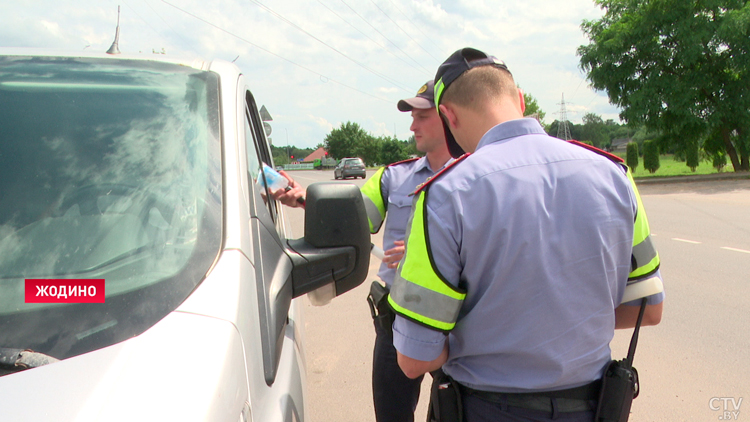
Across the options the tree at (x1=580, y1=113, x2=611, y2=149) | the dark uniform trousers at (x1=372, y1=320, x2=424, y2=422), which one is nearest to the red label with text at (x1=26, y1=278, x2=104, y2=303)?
the dark uniform trousers at (x1=372, y1=320, x2=424, y2=422)

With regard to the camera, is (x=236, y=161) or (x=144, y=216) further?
(x=236, y=161)

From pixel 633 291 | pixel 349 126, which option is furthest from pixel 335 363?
pixel 349 126

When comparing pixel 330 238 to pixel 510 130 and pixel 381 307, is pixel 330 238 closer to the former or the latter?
pixel 510 130

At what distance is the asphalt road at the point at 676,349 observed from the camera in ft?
11.4

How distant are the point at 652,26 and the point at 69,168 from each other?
2511 cm

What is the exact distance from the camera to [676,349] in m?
4.26

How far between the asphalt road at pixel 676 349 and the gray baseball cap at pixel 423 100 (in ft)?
5.00

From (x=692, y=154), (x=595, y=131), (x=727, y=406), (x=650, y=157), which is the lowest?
(x=727, y=406)

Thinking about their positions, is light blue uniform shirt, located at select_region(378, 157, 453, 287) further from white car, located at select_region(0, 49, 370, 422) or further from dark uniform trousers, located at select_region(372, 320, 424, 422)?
white car, located at select_region(0, 49, 370, 422)

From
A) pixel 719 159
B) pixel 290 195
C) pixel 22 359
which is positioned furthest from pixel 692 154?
pixel 22 359

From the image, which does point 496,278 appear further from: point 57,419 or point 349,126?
point 349,126

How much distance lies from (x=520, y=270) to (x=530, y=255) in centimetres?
5

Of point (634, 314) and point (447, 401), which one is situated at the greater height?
point (634, 314)

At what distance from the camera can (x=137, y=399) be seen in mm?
883
